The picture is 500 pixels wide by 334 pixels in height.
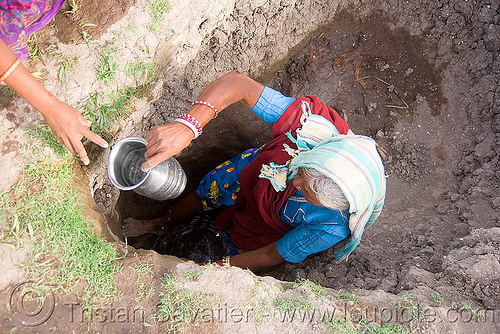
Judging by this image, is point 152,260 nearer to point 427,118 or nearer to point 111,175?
point 111,175

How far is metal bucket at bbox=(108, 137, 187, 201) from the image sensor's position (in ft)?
6.97

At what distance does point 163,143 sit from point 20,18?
3.05 feet

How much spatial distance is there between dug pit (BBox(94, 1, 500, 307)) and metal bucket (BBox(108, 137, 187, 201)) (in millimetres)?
436

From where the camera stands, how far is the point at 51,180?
1.93 metres

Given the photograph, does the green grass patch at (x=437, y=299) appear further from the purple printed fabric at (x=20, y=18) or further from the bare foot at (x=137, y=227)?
the purple printed fabric at (x=20, y=18)

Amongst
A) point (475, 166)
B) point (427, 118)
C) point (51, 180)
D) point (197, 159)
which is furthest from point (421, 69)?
point (51, 180)

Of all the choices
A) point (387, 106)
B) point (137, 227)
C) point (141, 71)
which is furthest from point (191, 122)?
point (387, 106)

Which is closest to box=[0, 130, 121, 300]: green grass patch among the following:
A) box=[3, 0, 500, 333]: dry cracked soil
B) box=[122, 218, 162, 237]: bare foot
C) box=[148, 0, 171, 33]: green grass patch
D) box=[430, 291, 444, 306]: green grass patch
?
box=[3, 0, 500, 333]: dry cracked soil

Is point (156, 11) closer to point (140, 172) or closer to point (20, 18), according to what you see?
point (20, 18)

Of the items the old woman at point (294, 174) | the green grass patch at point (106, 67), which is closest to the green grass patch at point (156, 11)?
the green grass patch at point (106, 67)

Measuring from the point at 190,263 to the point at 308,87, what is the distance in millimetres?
2212

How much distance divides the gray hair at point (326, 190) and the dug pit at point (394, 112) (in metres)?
0.68

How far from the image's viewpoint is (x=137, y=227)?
3.26 metres

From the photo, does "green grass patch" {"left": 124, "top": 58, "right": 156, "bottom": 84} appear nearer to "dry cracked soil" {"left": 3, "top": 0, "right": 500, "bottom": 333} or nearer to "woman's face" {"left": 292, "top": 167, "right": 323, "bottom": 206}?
"dry cracked soil" {"left": 3, "top": 0, "right": 500, "bottom": 333}
